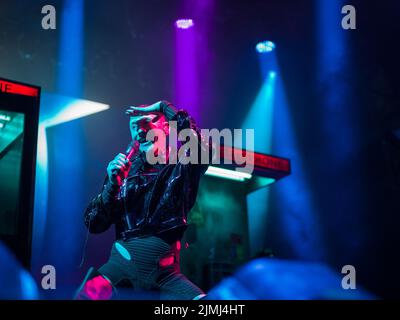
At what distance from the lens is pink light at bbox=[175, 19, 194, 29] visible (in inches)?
281

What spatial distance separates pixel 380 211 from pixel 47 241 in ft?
17.2

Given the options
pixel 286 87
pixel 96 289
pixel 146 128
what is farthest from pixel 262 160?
pixel 96 289

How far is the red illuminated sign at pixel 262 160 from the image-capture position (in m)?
5.97

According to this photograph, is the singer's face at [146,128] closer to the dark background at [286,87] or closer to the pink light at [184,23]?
the dark background at [286,87]

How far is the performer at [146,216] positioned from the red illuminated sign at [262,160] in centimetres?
265

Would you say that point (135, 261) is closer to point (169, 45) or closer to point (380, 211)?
point (169, 45)

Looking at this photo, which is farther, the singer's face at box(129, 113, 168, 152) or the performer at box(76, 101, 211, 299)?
the singer's face at box(129, 113, 168, 152)

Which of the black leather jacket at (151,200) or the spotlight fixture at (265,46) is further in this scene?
the spotlight fixture at (265,46)

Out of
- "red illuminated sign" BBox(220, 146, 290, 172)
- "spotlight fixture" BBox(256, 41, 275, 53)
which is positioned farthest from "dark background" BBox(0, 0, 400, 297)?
"red illuminated sign" BBox(220, 146, 290, 172)

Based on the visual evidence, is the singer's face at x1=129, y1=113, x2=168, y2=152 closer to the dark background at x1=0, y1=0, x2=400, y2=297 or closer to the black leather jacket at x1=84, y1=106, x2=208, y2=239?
the black leather jacket at x1=84, y1=106, x2=208, y2=239

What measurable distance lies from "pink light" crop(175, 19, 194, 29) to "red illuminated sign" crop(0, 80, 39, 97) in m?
3.06

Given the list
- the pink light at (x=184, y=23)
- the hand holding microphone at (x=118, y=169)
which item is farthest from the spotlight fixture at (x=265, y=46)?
the hand holding microphone at (x=118, y=169)
